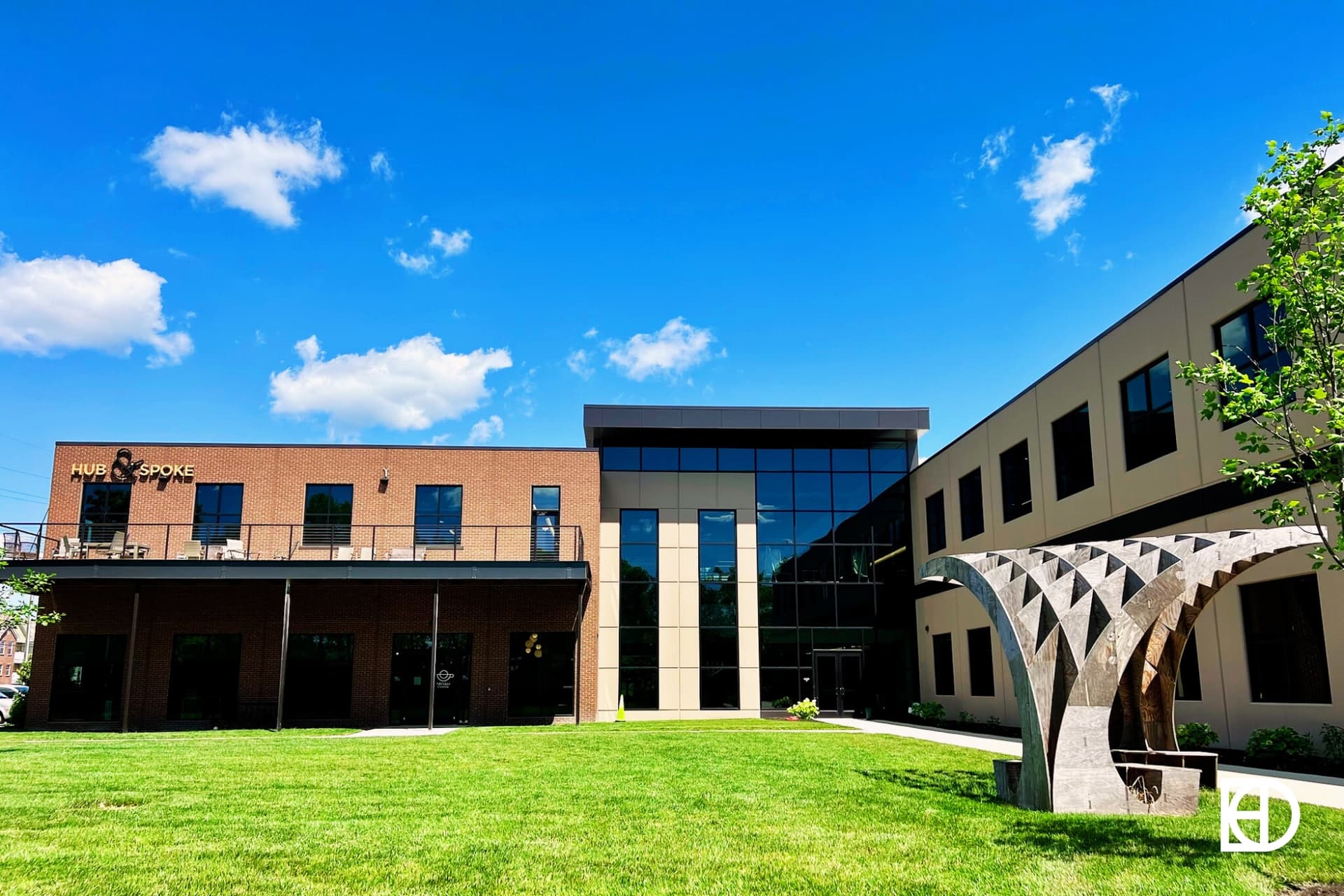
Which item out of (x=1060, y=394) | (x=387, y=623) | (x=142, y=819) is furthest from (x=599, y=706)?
(x=142, y=819)

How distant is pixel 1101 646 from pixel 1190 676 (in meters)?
9.17

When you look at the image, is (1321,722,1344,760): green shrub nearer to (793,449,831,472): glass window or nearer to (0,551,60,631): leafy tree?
(793,449,831,472): glass window

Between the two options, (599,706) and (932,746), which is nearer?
(932,746)

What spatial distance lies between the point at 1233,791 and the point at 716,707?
2011 cm

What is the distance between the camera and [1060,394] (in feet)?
72.5

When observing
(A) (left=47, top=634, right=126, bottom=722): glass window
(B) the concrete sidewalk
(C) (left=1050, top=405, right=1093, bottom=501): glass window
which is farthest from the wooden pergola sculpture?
(A) (left=47, top=634, right=126, bottom=722): glass window

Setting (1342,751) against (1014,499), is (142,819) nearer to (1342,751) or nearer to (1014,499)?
(1342,751)

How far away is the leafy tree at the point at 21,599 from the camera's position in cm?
1933

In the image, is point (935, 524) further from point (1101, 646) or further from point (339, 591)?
point (1101, 646)

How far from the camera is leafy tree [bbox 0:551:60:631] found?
19328 mm

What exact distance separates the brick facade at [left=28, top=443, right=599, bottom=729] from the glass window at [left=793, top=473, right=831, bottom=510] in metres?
6.64

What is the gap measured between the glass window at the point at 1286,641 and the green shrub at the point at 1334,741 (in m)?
0.44

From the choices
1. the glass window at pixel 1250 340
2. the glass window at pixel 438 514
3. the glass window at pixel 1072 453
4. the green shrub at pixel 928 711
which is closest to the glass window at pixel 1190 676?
the glass window at pixel 1250 340
